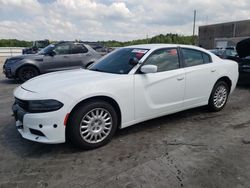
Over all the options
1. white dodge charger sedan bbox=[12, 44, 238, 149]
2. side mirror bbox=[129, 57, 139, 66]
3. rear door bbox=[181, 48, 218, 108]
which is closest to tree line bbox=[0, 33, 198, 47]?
rear door bbox=[181, 48, 218, 108]

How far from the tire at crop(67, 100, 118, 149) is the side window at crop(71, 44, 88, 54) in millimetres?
6938

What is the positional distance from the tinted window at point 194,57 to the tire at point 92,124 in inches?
75.1

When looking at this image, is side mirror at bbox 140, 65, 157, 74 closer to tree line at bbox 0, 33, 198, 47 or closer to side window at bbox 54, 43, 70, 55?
side window at bbox 54, 43, 70, 55

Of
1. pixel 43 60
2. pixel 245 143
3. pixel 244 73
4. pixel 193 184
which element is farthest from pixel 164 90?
pixel 43 60

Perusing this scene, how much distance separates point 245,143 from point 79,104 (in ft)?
8.56

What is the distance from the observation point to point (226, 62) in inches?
205

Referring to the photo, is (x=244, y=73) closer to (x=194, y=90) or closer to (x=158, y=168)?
(x=194, y=90)

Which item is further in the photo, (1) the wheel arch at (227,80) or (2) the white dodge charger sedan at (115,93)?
(1) the wheel arch at (227,80)

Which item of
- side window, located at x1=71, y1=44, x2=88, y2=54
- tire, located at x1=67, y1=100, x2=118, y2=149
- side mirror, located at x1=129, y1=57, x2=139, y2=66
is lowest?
tire, located at x1=67, y1=100, x2=118, y2=149

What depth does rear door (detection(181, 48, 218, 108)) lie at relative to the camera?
4445mm

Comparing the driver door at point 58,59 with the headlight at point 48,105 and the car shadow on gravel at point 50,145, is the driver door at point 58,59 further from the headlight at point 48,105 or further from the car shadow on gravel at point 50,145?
the headlight at point 48,105

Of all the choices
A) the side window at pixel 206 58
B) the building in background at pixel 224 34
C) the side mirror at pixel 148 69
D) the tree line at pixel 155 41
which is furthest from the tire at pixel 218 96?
the tree line at pixel 155 41

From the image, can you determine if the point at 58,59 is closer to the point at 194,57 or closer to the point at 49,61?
the point at 49,61

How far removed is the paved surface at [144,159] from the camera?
2662mm
